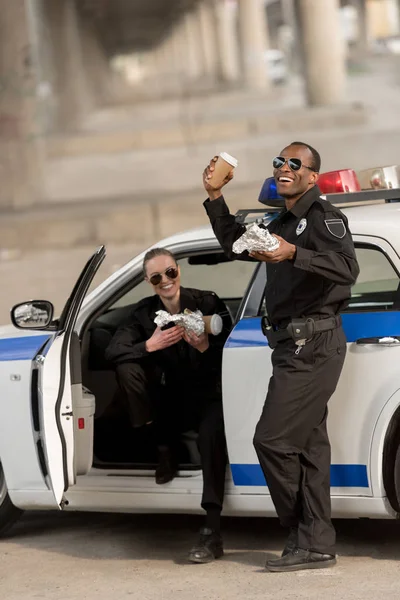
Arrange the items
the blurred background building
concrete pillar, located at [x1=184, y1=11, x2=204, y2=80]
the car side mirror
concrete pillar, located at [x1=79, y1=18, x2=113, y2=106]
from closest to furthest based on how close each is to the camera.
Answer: the car side mirror, the blurred background building, concrete pillar, located at [x1=184, y1=11, x2=204, y2=80], concrete pillar, located at [x1=79, y1=18, x2=113, y2=106]

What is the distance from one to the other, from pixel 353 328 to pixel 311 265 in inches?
18.0

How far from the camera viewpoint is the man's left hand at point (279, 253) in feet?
15.5

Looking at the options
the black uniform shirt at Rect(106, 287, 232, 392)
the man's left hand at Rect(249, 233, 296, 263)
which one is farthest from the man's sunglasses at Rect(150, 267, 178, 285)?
the man's left hand at Rect(249, 233, 296, 263)

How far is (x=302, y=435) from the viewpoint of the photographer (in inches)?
202

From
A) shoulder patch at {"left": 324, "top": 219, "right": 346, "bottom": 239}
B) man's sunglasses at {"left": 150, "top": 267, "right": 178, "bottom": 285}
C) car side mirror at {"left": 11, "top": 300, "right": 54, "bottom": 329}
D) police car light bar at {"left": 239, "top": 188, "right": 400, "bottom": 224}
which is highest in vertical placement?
police car light bar at {"left": 239, "top": 188, "right": 400, "bottom": 224}

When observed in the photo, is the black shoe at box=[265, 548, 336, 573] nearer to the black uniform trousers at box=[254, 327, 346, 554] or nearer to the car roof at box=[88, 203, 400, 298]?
the black uniform trousers at box=[254, 327, 346, 554]

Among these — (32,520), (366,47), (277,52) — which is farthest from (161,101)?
(32,520)

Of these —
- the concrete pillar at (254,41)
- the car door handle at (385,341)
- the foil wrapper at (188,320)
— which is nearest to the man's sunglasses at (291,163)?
the car door handle at (385,341)

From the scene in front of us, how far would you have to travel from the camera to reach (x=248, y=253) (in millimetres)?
5070

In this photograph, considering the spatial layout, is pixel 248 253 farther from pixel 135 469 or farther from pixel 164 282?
pixel 135 469

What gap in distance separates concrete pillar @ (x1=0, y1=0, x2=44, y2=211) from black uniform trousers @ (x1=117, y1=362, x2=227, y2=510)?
16.5 metres

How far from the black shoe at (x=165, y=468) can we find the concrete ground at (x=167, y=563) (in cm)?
33

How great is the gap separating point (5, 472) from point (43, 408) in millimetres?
593

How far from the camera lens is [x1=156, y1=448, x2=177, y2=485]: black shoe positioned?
5668 mm
